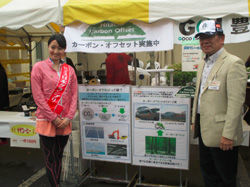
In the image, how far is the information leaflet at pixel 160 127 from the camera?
321 centimetres

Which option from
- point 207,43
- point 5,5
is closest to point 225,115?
point 207,43

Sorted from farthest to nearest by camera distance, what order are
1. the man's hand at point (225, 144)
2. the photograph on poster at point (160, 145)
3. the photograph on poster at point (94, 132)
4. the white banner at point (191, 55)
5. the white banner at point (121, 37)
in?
the photograph on poster at point (94, 132) < the photograph on poster at point (160, 145) < the white banner at point (191, 55) < the white banner at point (121, 37) < the man's hand at point (225, 144)

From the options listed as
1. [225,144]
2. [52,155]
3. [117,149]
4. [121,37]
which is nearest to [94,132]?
[117,149]

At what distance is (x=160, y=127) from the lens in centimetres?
331

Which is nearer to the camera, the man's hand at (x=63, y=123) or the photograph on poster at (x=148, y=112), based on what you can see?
the man's hand at (x=63, y=123)

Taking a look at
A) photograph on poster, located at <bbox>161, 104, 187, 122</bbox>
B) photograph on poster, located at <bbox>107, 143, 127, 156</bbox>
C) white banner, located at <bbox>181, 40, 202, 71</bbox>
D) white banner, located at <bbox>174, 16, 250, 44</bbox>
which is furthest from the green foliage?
photograph on poster, located at <bbox>107, 143, 127, 156</bbox>

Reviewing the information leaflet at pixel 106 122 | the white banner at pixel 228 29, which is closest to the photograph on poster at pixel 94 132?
the information leaflet at pixel 106 122

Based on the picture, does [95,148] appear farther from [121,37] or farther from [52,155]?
[121,37]

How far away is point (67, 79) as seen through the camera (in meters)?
2.84

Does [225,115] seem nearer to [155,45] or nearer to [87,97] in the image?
[155,45]

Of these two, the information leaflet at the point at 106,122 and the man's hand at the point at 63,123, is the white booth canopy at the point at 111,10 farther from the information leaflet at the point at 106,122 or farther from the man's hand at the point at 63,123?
the man's hand at the point at 63,123

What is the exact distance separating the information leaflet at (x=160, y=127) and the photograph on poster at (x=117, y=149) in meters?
0.17

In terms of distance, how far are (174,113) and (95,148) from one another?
1.33 meters

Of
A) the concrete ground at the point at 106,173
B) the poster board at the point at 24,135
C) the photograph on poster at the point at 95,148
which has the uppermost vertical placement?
the poster board at the point at 24,135
